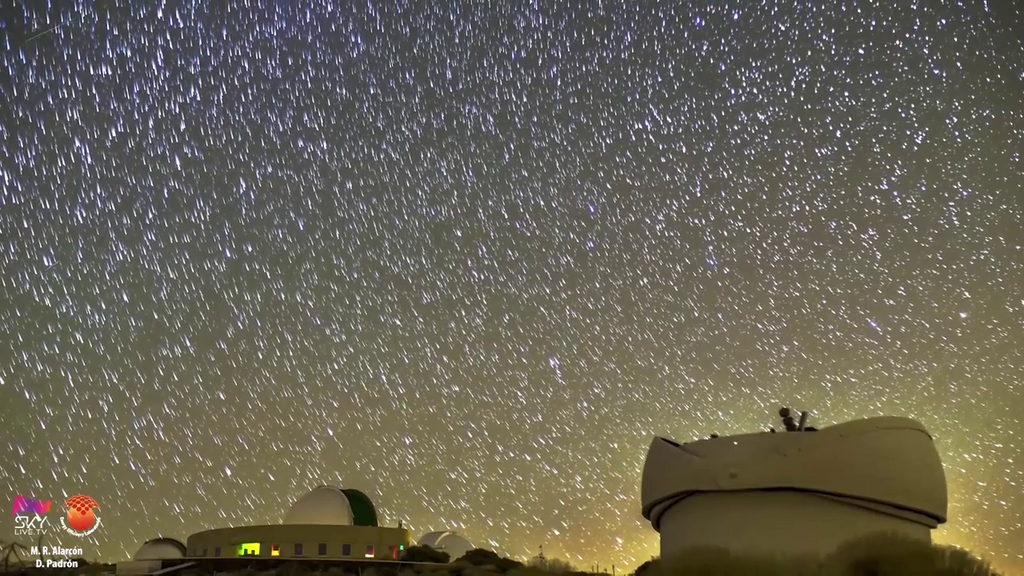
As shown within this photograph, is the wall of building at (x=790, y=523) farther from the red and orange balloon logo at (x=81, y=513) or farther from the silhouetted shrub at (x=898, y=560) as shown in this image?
the red and orange balloon logo at (x=81, y=513)

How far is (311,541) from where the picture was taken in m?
28.8

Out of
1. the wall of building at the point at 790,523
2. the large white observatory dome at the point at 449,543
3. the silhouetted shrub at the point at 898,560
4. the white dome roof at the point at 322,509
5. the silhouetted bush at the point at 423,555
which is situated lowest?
the silhouetted shrub at the point at 898,560

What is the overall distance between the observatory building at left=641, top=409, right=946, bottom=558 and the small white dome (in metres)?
21.7

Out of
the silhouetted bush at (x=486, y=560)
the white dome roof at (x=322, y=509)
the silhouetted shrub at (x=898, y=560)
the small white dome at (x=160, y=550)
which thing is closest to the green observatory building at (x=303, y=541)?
the white dome roof at (x=322, y=509)

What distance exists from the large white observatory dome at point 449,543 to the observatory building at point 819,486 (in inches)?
736

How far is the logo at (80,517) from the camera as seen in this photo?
119 feet

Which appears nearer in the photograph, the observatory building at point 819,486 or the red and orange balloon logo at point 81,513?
the observatory building at point 819,486

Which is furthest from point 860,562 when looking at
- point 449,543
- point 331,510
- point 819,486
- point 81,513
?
point 81,513

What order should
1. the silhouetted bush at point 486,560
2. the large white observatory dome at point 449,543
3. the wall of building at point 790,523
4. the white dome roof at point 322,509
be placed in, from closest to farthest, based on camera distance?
the wall of building at point 790,523
the silhouetted bush at point 486,560
the white dome roof at point 322,509
the large white observatory dome at point 449,543

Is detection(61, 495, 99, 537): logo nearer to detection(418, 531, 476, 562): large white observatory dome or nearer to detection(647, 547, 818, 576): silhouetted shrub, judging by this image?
detection(418, 531, 476, 562): large white observatory dome

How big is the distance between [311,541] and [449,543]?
8.63 meters

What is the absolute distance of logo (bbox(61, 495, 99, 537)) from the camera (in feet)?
119

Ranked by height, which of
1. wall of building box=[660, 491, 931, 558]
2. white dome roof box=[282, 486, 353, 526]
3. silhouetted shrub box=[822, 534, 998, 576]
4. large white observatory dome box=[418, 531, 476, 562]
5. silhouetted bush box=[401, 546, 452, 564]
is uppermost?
white dome roof box=[282, 486, 353, 526]

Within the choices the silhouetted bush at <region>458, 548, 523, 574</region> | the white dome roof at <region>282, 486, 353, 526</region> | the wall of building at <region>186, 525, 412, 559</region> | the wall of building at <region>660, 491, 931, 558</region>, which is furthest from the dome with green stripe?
the wall of building at <region>660, 491, 931, 558</region>
